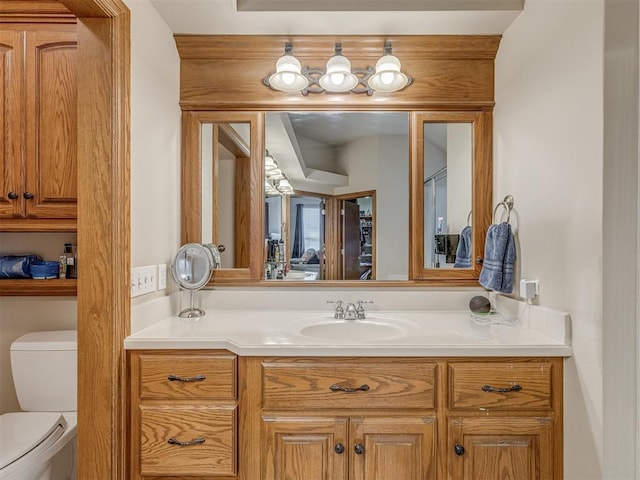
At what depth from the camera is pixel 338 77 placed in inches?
68.7

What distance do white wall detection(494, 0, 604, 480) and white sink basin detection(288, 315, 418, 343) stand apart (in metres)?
0.61

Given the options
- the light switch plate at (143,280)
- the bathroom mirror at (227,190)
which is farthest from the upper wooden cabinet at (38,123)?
the bathroom mirror at (227,190)

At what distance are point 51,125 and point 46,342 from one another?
3.13 ft

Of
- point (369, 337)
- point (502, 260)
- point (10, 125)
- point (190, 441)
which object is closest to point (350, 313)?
point (369, 337)

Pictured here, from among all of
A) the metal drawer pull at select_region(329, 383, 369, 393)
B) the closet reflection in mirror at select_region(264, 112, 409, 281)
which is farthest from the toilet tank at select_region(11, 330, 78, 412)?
the metal drawer pull at select_region(329, 383, 369, 393)

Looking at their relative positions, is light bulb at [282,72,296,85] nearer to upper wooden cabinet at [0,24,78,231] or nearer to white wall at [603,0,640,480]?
upper wooden cabinet at [0,24,78,231]

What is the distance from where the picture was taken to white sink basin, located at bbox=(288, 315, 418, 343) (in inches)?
65.0

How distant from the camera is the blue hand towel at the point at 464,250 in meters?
1.85

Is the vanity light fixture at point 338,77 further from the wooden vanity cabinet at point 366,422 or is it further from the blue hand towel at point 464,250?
the wooden vanity cabinet at point 366,422

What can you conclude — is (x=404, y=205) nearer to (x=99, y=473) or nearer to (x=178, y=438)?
(x=178, y=438)

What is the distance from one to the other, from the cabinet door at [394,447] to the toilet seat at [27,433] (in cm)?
116

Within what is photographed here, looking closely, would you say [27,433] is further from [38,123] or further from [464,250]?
[464,250]

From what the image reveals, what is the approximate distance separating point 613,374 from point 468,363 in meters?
0.50

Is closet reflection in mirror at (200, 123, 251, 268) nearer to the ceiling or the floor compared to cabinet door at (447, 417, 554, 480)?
nearer to the ceiling
